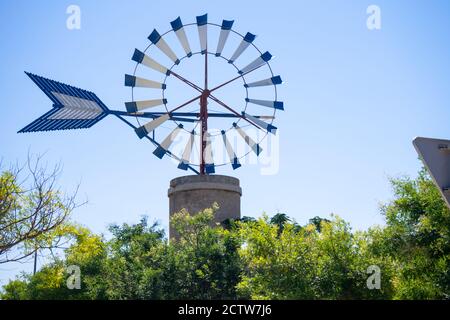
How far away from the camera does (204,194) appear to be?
29500mm

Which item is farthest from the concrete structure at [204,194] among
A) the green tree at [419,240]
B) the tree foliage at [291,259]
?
the green tree at [419,240]

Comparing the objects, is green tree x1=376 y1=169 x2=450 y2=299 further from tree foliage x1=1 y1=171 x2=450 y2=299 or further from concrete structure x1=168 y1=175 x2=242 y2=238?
concrete structure x1=168 y1=175 x2=242 y2=238

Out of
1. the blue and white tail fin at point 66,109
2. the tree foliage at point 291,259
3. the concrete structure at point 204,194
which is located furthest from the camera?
the concrete structure at point 204,194

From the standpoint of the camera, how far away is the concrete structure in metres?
29.5

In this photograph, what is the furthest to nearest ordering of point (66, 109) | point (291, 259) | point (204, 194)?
point (204, 194)
point (66, 109)
point (291, 259)

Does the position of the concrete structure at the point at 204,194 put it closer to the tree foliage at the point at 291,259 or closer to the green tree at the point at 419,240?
the tree foliage at the point at 291,259

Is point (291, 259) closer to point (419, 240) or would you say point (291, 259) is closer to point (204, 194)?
point (419, 240)

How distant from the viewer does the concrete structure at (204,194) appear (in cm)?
2947

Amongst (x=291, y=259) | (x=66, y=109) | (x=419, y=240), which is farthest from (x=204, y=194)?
(x=419, y=240)
